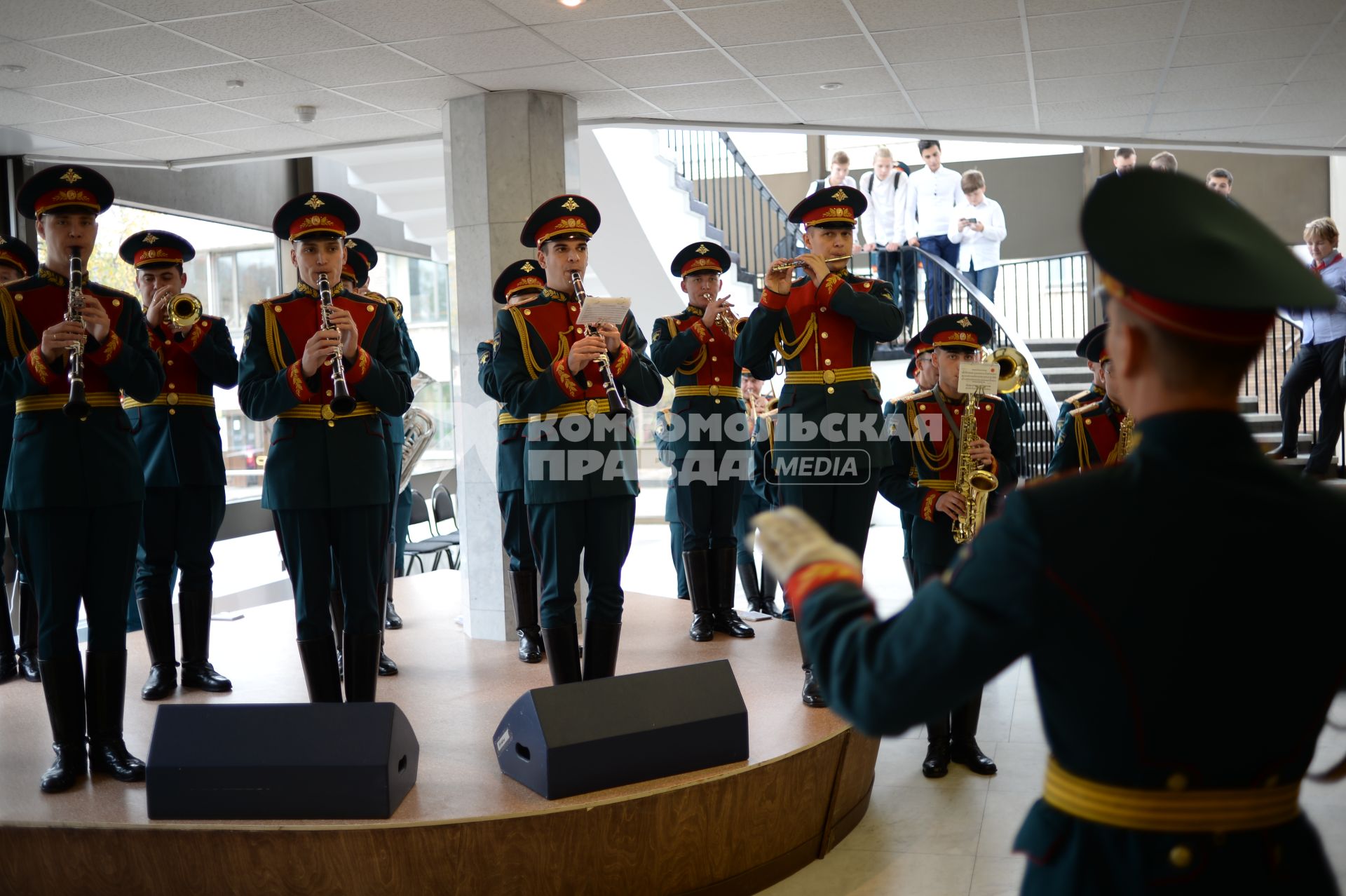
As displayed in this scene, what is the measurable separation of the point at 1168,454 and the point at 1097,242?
0.22 meters

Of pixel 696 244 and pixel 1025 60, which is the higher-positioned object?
pixel 1025 60

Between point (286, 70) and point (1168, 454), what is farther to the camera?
point (286, 70)

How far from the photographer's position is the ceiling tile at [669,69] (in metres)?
4.88

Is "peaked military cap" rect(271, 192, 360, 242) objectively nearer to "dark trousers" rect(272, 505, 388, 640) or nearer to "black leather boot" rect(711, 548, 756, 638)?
"dark trousers" rect(272, 505, 388, 640)

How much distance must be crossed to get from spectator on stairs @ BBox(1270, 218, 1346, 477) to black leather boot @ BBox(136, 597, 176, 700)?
6.68 m

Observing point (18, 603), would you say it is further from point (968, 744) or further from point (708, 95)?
point (968, 744)

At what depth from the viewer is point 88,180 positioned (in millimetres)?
3322

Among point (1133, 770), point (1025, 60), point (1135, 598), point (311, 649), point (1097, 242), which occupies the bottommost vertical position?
point (311, 649)

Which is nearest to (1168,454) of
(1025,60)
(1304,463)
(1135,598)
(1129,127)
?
(1135,598)

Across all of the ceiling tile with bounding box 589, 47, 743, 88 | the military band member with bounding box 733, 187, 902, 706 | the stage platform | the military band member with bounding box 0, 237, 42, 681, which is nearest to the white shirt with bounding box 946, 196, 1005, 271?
the ceiling tile with bounding box 589, 47, 743, 88

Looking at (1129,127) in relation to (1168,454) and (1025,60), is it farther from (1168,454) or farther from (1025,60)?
(1168,454)

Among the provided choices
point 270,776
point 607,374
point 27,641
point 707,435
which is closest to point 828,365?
point 607,374

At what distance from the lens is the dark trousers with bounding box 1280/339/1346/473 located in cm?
736

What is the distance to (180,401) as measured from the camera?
4.39 meters
